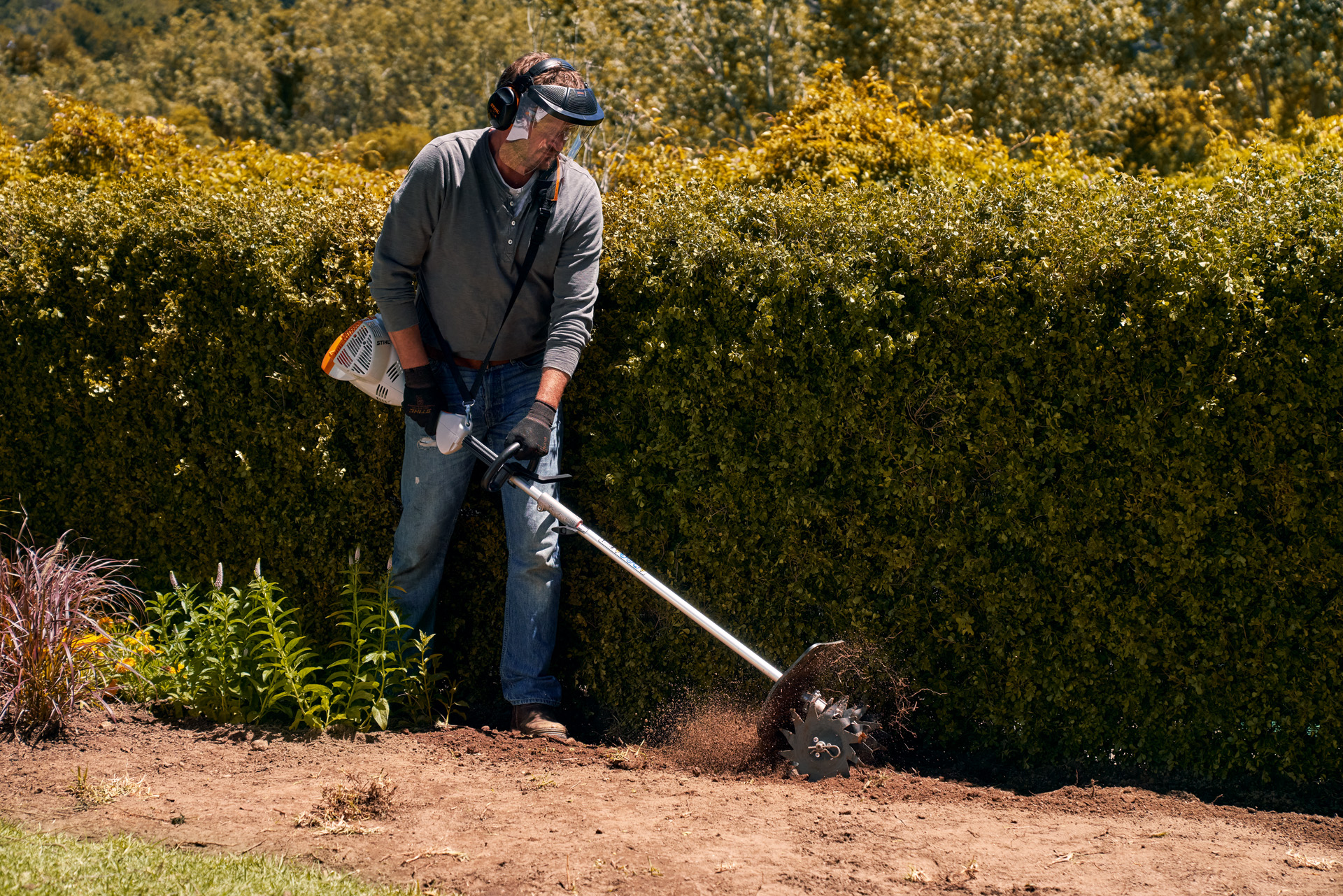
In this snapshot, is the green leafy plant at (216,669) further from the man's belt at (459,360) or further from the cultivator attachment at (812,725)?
the cultivator attachment at (812,725)

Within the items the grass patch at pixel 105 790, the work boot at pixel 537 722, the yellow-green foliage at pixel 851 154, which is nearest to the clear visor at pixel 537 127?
the yellow-green foliage at pixel 851 154

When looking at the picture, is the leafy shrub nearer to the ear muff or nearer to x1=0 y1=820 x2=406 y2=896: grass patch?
x1=0 y1=820 x2=406 y2=896: grass patch

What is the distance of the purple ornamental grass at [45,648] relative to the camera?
13.5 ft

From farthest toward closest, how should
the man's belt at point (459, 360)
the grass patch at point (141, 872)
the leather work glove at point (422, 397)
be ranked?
the man's belt at point (459, 360), the leather work glove at point (422, 397), the grass patch at point (141, 872)

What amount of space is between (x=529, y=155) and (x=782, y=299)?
112 centimetres

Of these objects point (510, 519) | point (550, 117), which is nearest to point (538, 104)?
point (550, 117)

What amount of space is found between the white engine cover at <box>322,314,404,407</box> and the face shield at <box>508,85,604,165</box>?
92 centimetres

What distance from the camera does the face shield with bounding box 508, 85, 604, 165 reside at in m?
3.93

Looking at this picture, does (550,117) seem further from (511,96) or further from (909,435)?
(909,435)

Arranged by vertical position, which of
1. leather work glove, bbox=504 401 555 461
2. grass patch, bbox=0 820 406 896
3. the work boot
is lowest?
grass patch, bbox=0 820 406 896

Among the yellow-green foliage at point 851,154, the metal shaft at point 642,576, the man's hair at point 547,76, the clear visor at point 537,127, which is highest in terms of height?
the yellow-green foliage at point 851,154

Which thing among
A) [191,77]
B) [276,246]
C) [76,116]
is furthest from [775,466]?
[191,77]

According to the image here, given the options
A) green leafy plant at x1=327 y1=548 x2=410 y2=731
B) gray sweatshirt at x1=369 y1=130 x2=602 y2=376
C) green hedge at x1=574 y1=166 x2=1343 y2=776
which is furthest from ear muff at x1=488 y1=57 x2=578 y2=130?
green leafy plant at x1=327 y1=548 x2=410 y2=731

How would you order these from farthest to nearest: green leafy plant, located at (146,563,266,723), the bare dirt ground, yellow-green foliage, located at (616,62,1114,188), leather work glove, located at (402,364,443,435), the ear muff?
yellow-green foliage, located at (616,62,1114,188) < green leafy plant, located at (146,563,266,723) < leather work glove, located at (402,364,443,435) < the ear muff < the bare dirt ground
